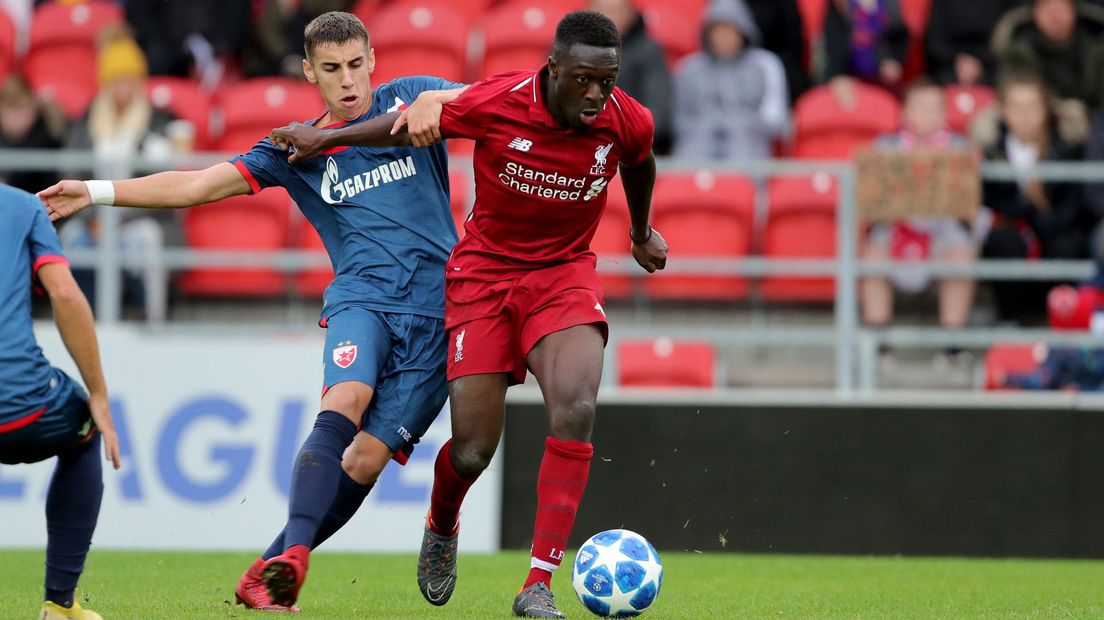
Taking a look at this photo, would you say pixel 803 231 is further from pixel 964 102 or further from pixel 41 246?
pixel 41 246

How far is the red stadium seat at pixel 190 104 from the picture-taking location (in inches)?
494

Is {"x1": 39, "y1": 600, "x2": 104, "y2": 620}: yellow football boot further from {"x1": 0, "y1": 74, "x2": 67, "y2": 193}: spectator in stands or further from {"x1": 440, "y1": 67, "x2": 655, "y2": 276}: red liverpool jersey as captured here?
{"x1": 0, "y1": 74, "x2": 67, "y2": 193}: spectator in stands

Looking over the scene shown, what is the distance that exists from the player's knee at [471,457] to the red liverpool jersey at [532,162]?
0.71m

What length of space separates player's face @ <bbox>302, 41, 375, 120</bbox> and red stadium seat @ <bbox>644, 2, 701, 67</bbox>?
22.8 ft

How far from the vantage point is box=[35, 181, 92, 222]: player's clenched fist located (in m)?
5.88

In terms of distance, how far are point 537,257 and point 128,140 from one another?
6.42 metres

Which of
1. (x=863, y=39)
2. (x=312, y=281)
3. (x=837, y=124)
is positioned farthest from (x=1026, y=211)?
(x=312, y=281)

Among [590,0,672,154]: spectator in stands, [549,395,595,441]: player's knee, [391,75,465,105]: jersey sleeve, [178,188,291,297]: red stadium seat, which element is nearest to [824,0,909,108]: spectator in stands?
[590,0,672,154]: spectator in stands

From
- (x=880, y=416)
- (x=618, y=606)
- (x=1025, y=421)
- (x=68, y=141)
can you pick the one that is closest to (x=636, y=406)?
(x=880, y=416)

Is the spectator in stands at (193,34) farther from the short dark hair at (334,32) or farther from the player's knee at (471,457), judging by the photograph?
the player's knee at (471,457)

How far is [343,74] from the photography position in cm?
634

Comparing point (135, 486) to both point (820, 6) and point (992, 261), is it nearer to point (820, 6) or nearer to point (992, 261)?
point (992, 261)

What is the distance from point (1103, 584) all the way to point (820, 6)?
23.5 feet

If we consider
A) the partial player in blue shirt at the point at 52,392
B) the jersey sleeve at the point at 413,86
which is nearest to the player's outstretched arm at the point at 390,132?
the jersey sleeve at the point at 413,86
